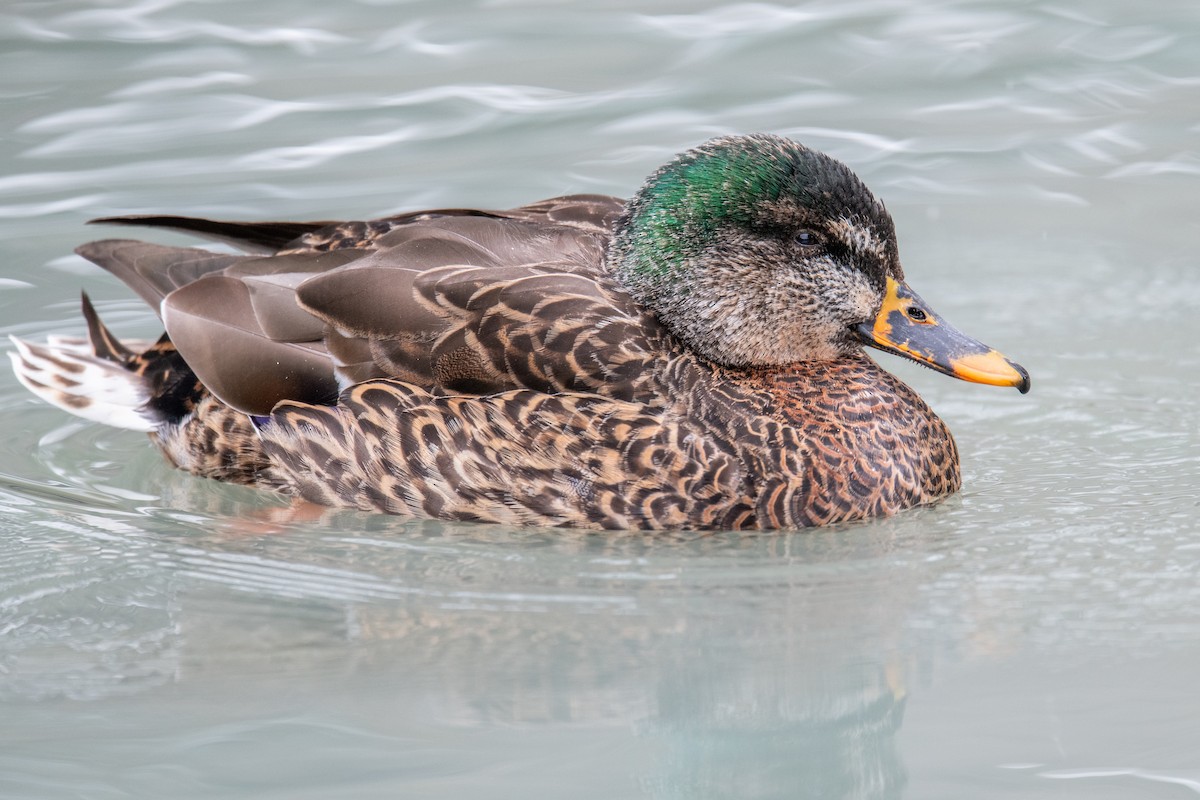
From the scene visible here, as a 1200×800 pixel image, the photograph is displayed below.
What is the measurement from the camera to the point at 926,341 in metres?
6.00

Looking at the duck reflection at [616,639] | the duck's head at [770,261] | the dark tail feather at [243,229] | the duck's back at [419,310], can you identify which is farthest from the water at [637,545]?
the dark tail feather at [243,229]

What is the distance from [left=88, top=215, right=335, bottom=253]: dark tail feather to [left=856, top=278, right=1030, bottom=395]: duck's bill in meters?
2.09

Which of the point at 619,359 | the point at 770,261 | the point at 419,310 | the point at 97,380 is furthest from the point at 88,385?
the point at 770,261

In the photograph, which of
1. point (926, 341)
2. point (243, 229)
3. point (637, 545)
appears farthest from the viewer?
point (243, 229)

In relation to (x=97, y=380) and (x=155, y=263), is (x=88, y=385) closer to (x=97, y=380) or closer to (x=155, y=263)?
(x=97, y=380)

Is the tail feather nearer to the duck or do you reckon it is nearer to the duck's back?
the duck's back

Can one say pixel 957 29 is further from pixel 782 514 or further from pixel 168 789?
pixel 168 789

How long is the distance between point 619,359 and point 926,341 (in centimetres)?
103

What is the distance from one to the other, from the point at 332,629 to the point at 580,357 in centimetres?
121

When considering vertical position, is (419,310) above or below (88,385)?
above

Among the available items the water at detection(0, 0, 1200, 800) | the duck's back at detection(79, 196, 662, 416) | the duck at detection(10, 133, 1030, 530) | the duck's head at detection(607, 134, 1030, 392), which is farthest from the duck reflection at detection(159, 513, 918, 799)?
the duck's head at detection(607, 134, 1030, 392)

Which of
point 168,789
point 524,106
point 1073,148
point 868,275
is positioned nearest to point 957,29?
point 1073,148

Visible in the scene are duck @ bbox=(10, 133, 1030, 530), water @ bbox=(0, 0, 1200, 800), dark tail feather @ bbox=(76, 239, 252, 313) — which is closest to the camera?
water @ bbox=(0, 0, 1200, 800)

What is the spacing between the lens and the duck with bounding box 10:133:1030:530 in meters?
5.85
